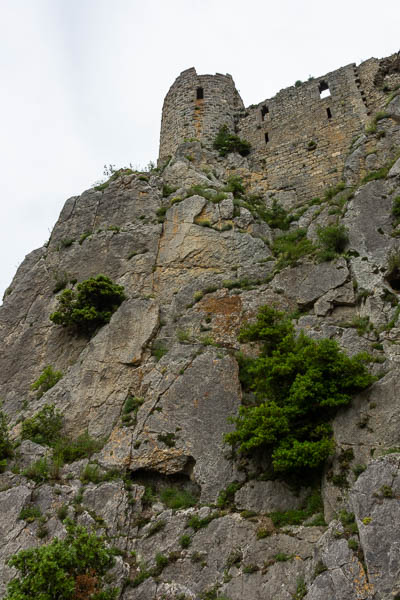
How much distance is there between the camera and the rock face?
33.2 feet

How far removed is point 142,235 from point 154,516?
1181 centimetres

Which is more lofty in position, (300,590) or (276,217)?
(276,217)

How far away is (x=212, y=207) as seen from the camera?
2109 centimetres

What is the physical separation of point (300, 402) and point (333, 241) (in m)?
6.96

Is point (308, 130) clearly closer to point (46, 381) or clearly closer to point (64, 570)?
point (46, 381)

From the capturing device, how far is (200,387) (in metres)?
14.2

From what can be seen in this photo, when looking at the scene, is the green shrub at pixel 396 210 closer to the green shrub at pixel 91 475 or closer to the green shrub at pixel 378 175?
the green shrub at pixel 378 175

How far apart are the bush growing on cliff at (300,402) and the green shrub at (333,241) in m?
4.79

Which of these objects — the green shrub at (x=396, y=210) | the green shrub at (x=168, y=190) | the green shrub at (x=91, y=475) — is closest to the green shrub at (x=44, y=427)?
the green shrub at (x=91, y=475)

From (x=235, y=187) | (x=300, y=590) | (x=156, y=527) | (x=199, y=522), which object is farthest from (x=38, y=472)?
(x=235, y=187)

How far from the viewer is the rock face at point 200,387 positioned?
10109 mm

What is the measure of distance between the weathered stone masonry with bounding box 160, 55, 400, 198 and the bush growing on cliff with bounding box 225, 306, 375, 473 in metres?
12.6

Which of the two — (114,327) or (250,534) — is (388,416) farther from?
(114,327)

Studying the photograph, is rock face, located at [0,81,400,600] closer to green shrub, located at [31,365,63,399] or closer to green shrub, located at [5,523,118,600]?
green shrub, located at [31,365,63,399]
